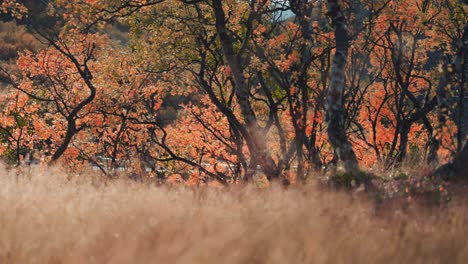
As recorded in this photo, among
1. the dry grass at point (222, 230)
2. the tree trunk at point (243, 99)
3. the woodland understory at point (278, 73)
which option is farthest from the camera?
the tree trunk at point (243, 99)

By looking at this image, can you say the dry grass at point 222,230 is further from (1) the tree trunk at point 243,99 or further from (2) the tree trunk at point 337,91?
(1) the tree trunk at point 243,99

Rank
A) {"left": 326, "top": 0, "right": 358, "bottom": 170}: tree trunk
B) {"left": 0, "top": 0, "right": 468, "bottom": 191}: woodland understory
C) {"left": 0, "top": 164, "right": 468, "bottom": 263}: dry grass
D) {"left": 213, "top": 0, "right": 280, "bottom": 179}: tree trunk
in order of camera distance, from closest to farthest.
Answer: {"left": 0, "top": 164, "right": 468, "bottom": 263}: dry grass < {"left": 326, "top": 0, "right": 358, "bottom": 170}: tree trunk < {"left": 0, "top": 0, "right": 468, "bottom": 191}: woodland understory < {"left": 213, "top": 0, "right": 280, "bottom": 179}: tree trunk

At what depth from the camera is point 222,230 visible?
14.1ft

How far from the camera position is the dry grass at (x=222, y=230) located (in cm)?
395

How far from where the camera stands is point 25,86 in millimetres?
22312

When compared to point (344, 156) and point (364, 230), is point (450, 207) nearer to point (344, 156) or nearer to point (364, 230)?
point (364, 230)

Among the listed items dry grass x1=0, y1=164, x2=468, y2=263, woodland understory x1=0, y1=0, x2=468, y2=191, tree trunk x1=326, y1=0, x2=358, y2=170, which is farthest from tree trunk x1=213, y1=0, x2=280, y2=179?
dry grass x1=0, y1=164, x2=468, y2=263

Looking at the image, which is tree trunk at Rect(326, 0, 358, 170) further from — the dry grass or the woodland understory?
the dry grass

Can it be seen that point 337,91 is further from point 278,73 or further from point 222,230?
point 222,230

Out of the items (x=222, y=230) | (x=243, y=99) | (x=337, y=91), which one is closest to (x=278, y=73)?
(x=243, y=99)

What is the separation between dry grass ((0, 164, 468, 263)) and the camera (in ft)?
13.0

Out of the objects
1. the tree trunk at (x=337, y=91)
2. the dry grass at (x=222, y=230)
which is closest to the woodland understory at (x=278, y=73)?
the tree trunk at (x=337, y=91)

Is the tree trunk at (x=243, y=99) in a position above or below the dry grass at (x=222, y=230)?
above

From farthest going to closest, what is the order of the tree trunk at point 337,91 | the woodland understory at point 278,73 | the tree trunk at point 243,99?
the tree trunk at point 243,99
the woodland understory at point 278,73
the tree trunk at point 337,91
